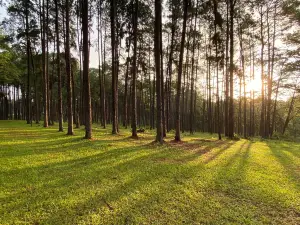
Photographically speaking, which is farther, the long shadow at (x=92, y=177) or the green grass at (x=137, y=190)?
the long shadow at (x=92, y=177)

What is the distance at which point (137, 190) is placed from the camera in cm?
485

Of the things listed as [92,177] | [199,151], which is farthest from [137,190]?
[199,151]

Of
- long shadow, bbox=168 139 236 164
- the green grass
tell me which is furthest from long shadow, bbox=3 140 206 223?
long shadow, bbox=168 139 236 164

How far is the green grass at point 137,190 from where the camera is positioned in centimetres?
370

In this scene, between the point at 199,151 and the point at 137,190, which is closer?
the point at 137,190

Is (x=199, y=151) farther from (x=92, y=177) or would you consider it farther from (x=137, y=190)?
(x=92, y=177)

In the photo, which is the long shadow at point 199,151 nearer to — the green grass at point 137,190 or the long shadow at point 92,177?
the green grass at point 137,190

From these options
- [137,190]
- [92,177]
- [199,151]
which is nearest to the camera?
[137,190]

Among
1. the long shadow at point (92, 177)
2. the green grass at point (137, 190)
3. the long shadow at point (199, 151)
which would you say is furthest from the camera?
the long shadow at point (199, 151)

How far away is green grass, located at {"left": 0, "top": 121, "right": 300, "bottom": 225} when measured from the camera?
12.1 ft

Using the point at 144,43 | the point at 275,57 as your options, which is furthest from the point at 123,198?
the point at 275,57

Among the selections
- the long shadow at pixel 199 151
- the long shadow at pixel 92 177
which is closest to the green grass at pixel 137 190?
the long shadow at pixel 92 177

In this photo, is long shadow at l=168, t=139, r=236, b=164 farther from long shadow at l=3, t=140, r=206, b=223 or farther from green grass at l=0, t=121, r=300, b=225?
long shadow at l=3, t=140, r=206, b=223

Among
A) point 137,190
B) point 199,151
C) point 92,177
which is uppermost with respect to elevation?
point 92,177
